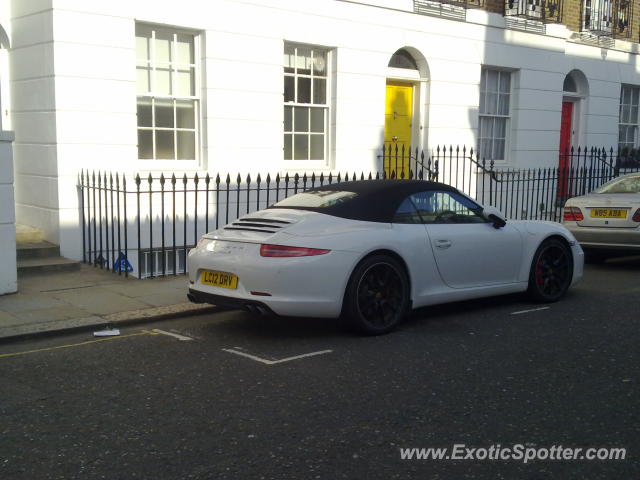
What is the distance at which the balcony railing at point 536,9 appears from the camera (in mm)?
16172

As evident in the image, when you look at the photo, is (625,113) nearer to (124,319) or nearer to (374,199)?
(374,199)

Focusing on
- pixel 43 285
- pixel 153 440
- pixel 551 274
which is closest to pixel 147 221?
pixel 43 285

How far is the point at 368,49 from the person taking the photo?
44.3 feet

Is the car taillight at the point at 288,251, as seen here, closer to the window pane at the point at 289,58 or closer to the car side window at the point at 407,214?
the car side window at the point at 407,214

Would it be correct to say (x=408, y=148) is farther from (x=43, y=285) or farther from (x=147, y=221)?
(x=43, y=285)

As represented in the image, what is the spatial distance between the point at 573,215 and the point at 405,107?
4815 mm

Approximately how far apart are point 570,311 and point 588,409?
3.23 metres

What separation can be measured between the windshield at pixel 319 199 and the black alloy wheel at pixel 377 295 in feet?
2.56

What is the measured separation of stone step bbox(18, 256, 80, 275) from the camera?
368 inches

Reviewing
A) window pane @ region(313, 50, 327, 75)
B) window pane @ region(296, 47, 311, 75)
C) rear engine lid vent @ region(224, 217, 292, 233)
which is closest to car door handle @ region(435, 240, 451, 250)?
rear engine lid vent @ region(224, 217, 292, 233)

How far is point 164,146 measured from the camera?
11180 millimetres

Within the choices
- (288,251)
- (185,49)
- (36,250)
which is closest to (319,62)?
(185,49)

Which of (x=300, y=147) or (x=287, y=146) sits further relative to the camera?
(x=300, y=147)

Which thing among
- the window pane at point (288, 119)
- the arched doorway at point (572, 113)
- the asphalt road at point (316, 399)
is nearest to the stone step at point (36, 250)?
the asphalt road at point (316, 399)
